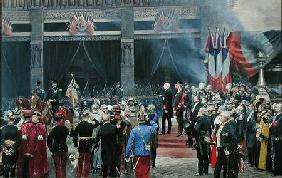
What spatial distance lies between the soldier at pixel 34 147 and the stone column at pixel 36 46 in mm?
993

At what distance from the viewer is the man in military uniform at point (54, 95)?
331 inches

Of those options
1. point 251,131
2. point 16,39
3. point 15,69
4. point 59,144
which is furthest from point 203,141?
point 16,39

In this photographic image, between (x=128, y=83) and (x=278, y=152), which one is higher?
(x=128, y=83)

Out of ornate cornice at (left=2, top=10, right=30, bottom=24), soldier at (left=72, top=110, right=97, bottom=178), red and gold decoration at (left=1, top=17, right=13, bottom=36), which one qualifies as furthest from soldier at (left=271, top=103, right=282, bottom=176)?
red and gold decoration at (left=1, top=17, right=13, bottom=36)

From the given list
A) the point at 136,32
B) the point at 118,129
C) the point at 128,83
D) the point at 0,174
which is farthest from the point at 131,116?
the point at 0,174

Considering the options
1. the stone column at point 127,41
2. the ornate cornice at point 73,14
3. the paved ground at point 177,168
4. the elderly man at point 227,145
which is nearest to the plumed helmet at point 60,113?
the paved ground at point 177,168

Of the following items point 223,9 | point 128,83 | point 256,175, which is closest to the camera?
point 256,175

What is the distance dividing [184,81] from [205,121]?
1.09 metres

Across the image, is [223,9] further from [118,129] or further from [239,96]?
[118,129]

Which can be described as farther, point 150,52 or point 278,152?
point 150,52

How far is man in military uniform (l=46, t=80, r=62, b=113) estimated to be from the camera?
27.6 ft

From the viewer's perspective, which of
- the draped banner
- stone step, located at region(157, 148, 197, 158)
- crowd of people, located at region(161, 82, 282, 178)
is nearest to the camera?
crowd of people, located at region(161, 82, 282, 178)

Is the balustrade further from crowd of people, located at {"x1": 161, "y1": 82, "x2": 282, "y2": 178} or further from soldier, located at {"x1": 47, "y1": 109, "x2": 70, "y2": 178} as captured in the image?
soldier, located at {"x1": 47, "y1": 109, "x2": 70, "y2": 178}

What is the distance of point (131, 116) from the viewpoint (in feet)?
25.9
